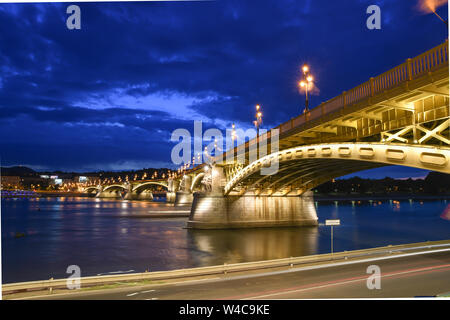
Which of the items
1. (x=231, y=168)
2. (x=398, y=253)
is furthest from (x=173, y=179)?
(x=398, y=253)

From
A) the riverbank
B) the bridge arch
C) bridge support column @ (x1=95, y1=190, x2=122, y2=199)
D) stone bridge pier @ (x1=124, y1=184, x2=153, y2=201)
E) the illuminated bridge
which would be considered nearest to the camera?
the illuminated bridge

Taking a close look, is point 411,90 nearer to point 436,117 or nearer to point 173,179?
point 436,117

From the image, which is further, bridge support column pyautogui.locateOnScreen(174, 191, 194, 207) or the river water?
bridge support column pyautogui.locateOnScreen(174, 191, 194, 207)

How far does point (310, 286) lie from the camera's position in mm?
10531

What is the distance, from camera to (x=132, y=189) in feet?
450

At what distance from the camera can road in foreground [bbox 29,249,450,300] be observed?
958cm

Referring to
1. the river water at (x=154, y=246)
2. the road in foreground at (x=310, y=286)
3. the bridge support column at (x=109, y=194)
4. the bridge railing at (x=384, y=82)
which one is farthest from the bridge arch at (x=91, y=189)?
the road in foreground at (x=310, y=286)

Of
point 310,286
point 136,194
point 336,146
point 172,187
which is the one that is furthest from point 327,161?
point 136,194

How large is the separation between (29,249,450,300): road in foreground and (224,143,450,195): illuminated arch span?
158 inches

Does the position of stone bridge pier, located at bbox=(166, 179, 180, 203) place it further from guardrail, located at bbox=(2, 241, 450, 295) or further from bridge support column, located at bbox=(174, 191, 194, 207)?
guardrail, located at bbox=(2, 241, 450, 295)

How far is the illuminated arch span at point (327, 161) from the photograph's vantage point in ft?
40.1

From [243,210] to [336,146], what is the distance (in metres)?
23.4

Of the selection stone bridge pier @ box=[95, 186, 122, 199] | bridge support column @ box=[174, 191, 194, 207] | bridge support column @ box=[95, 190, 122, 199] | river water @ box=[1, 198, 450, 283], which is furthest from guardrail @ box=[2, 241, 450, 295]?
stone bridge pier @ box=[95, 186, 122, 199]

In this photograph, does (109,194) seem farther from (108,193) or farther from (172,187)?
(172,187)
